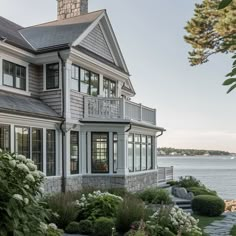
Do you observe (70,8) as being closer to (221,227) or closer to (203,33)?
(203,33)

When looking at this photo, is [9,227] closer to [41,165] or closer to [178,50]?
[41,165]

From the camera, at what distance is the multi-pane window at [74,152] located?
16156 mm

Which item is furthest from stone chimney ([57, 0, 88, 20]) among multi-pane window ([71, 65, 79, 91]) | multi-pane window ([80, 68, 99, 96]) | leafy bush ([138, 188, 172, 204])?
leafy bush ([138, 188, 172, 204])

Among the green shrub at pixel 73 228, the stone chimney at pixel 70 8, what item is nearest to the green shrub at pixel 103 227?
the green shrub at pixel 73 228

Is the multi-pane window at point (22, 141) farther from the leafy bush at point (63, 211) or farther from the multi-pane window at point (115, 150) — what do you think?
the leafy bush at point (63, 211)

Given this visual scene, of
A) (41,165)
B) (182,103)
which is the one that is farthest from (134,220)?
(182,103)

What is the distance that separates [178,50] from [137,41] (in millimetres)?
3045

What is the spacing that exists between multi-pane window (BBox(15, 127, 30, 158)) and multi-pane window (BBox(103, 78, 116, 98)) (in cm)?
586

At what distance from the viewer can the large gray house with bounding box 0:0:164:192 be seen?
14289mm

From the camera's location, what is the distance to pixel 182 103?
23078 millimetres

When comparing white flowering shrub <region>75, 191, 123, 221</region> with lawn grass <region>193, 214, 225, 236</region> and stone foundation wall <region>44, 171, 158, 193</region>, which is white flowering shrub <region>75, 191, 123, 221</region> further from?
stone foundation wall <region>44, 171, 158, 193</region>

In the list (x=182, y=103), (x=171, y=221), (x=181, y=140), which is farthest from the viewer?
(x=181, y=140)

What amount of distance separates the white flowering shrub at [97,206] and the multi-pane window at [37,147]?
199 inches

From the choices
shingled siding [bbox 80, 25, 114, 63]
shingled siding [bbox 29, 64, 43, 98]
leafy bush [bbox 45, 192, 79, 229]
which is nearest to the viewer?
leafy bush [bbox 45, 192, 79, 229]
